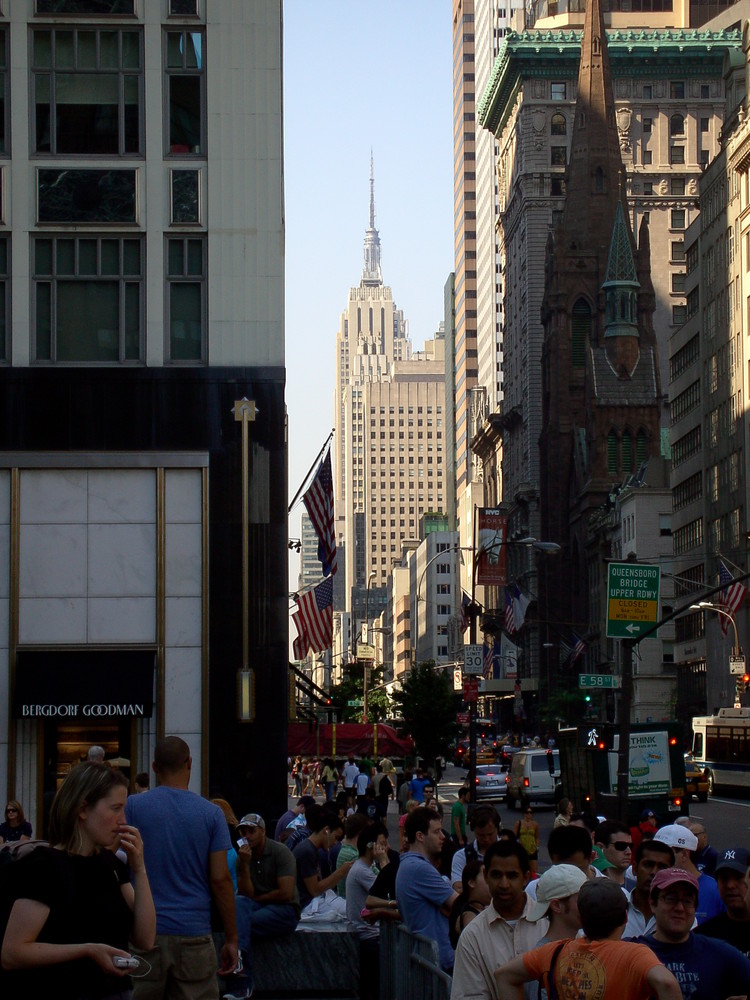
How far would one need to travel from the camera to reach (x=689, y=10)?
159000 millimetres

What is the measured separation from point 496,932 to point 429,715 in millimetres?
63735

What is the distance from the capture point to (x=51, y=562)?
28125mm

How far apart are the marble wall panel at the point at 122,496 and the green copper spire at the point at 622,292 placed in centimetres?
10710

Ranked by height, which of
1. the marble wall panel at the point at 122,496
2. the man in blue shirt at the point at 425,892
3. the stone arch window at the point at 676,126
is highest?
the stone arch window at the point at 676,126

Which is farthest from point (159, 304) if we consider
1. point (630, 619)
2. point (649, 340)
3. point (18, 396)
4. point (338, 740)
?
point (649, 340)

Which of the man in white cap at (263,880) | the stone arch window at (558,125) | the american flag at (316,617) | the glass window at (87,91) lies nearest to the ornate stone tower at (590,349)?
the stone arch window at (558,125)

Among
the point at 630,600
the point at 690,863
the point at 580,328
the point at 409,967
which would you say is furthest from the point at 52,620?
the point at 580,328

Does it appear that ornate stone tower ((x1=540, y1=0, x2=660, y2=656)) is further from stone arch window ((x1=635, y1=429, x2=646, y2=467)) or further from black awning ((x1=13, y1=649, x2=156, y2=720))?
black awning ((x1=13, y1=649, x2=156, y2=720))

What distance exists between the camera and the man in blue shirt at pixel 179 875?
9.46 metres

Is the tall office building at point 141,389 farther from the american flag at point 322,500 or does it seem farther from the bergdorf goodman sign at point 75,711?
the american flag at point 322,500

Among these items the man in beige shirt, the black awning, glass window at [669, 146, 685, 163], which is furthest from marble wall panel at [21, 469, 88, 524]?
glass window at [669, 146, 685, 163]

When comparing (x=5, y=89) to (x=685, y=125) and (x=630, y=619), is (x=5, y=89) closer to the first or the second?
(x=630, y=619)

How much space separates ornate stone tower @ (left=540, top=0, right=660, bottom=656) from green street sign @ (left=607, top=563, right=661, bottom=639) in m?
103

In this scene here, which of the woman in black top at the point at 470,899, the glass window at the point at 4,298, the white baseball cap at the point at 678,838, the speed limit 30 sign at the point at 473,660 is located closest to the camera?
the white baseball cap at the point at 678,838
